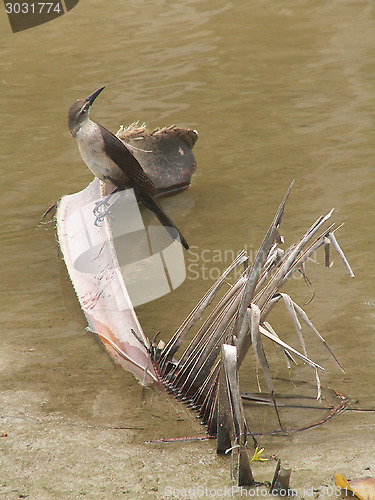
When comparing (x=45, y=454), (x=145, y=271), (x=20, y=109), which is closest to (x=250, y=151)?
(x=145, y=271)

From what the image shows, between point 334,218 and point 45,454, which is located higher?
point 45,454

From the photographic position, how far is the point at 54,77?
7.05m

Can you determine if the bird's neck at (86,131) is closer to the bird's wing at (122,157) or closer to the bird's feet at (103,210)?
the bird's wing at (122,157)

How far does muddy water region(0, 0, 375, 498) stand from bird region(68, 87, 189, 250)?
0.65 meters

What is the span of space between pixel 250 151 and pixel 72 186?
141 cm

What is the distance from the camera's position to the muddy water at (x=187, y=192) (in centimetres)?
229

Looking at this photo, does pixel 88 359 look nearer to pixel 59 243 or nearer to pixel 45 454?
pixel 45 454

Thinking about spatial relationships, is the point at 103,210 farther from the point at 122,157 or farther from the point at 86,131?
the point at 86,131

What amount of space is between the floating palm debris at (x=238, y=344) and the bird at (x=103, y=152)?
1.15 m

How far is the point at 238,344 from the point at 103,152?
5.01 feet

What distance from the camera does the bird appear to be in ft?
10.6

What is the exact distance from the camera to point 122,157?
340cm

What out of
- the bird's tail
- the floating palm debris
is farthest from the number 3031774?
the floating palm debris

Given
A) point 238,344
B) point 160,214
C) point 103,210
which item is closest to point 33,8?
point 103,210
